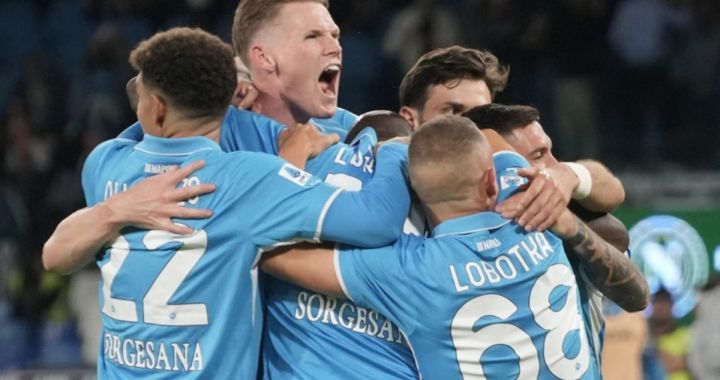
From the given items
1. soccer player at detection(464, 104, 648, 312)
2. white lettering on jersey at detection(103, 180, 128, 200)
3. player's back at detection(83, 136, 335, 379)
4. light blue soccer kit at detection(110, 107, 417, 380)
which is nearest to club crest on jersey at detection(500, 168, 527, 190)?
soccer player at detection(464, 104, 648, 312)

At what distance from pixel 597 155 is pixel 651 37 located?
3.74ft

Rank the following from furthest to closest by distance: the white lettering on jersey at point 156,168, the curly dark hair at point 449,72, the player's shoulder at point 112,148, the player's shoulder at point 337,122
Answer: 1. the curly dark hair at point 449,72
2. the player's shoulder at point 337,122
3. the player's shoulder at point 112,148
4. the white lettering on jersey at point 156,168

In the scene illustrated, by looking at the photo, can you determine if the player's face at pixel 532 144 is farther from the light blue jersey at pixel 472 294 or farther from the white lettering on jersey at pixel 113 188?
the white lettering on jersey at pixel 113 188

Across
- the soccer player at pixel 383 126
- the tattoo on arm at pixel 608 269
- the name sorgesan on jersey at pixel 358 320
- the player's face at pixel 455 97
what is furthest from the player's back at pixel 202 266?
the player's face at pixel 455 97

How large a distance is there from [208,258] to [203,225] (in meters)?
0.10

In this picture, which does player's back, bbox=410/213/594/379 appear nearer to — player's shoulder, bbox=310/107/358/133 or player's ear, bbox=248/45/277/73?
player's shoulder, bbox=310/107/358/133

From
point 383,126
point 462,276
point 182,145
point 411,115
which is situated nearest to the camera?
point 462,276

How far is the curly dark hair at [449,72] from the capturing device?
5.15 meters

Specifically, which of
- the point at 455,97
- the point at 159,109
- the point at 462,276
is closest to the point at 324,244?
the point at 462,276

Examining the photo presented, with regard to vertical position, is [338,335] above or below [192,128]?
below

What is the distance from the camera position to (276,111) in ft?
16.3

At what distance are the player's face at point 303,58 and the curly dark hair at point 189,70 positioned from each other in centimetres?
56

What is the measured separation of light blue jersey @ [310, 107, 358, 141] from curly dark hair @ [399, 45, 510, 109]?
0.23 m

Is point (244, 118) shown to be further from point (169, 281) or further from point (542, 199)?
point (542, 199)
